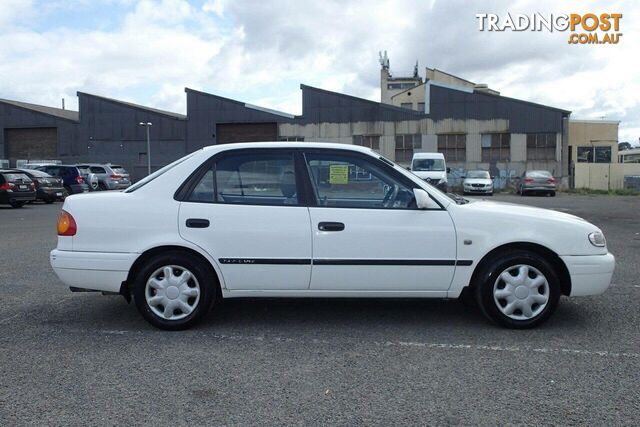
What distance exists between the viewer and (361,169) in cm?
495

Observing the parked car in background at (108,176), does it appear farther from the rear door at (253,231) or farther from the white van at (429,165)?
the rear door at (253,231)

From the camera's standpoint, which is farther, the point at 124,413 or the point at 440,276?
the point at 440,276

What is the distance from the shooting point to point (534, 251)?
4.86 m

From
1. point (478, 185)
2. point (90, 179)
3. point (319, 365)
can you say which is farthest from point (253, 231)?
point (478, 185)

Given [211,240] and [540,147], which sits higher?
[540,147]

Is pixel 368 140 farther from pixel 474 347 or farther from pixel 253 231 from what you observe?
pixel 474 347

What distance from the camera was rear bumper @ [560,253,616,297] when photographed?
480 centimetres

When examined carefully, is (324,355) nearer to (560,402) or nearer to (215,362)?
(215,362)

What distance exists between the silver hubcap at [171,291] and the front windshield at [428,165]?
22.9m

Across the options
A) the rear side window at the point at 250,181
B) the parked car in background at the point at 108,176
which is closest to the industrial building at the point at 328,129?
the parked car in background at the point at 108,176

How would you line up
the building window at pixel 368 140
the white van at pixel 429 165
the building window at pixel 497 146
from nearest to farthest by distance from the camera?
the white van at pixel 429 165
the building window at pixel 497 146
the building window at pixel 368 140

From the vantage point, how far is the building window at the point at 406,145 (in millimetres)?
Result: 39875

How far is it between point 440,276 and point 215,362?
76.8 inches

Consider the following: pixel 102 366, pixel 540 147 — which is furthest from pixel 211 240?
pixel 540 147
